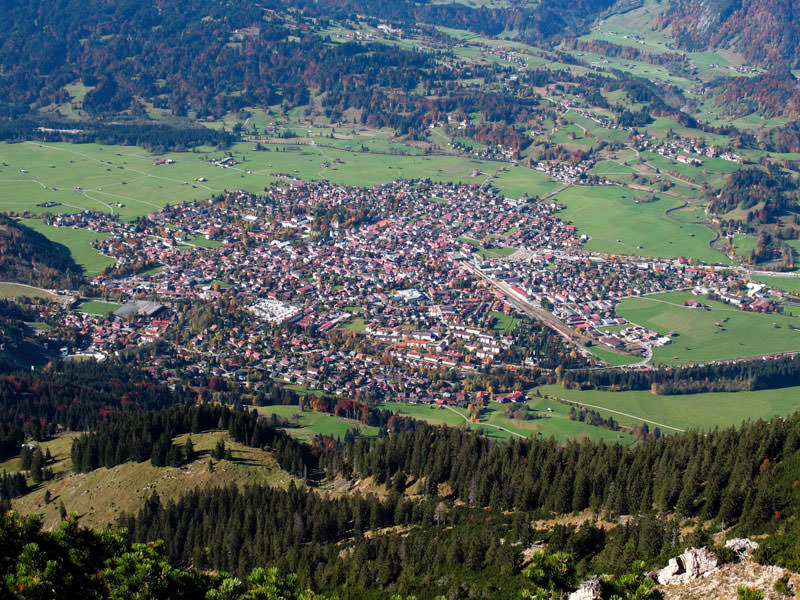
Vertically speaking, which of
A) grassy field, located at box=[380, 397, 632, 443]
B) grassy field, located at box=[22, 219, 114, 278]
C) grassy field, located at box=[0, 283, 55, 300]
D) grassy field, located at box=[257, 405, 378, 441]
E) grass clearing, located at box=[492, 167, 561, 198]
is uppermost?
grass clearing, located at box=[492, 167, 561, 198]

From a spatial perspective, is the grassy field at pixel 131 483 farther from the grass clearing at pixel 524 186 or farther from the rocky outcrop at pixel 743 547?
the grass clearing at pixel 524 186

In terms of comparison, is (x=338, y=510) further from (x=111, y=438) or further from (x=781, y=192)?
(x=781, y=192)

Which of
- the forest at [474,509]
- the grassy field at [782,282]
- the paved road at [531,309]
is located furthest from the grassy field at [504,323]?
the grassy field at [782,282]

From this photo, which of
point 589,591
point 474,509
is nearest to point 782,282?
point 474,509

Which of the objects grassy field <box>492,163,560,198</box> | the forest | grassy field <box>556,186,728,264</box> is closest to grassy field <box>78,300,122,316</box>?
the forest

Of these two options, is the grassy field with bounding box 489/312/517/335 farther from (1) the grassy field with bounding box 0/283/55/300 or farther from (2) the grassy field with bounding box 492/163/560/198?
(1) the grassy field with bounding box 0/283/55/300

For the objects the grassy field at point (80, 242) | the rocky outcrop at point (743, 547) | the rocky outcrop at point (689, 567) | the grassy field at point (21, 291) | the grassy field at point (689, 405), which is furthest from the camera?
the grassy field at point (80, 242)
